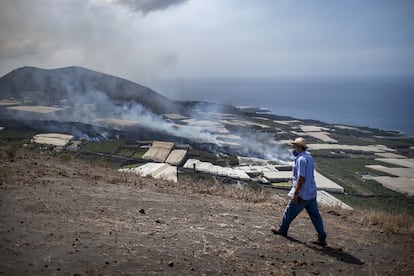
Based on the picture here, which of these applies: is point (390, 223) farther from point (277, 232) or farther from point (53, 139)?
point (53, 139)

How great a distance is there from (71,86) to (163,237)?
2555 inches

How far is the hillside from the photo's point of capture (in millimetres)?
62250

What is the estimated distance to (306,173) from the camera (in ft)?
19.1

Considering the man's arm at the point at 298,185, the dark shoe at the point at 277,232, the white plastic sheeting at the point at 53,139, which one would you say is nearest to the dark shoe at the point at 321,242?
the dark shoe at the point at 277,232

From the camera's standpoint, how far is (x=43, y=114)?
2004 inches

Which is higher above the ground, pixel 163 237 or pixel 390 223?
pixel 163 237

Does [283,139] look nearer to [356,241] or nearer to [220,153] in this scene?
[220,153]

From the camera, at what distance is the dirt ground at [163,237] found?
4742 mm

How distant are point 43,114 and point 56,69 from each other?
19.5 meters

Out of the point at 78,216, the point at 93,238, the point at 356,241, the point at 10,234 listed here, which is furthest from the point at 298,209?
the point at 10,234

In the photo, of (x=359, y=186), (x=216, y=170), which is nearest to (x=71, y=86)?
(x=216, y=170)

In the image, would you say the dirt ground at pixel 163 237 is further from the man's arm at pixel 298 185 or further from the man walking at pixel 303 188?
the man's arm at pixel 298 185

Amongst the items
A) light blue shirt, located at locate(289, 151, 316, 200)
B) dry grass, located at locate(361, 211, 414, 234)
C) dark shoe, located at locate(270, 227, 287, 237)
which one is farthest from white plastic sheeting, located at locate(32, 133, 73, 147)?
light blue shirt, located at locate(289, 151, 316, 200)

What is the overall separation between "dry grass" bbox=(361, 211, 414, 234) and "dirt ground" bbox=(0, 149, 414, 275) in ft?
0.64
